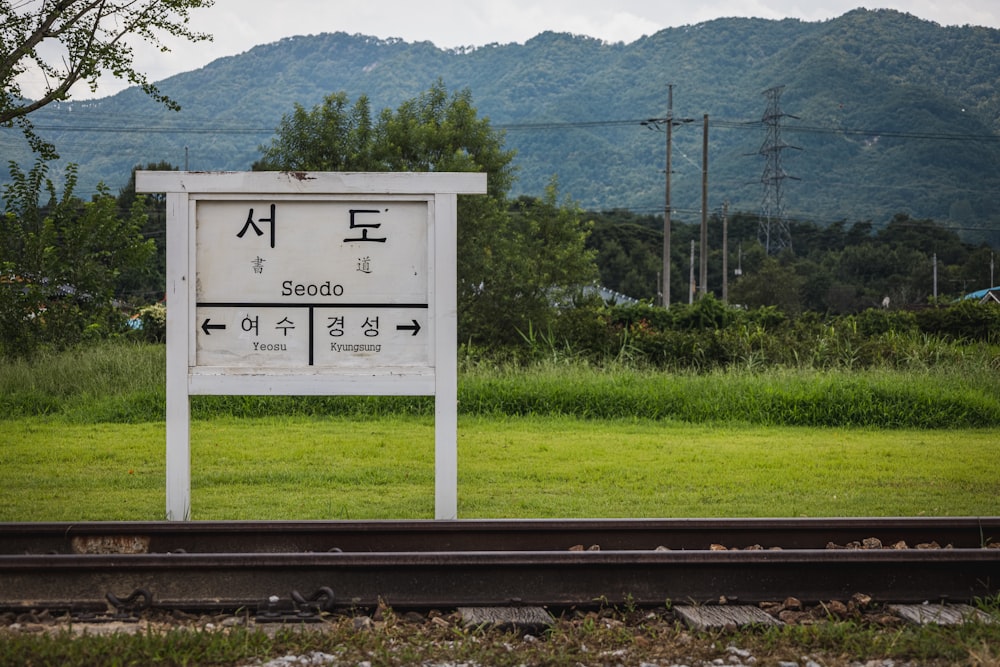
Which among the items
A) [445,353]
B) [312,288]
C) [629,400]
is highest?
[312,288]

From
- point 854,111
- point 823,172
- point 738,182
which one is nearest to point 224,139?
point 738,182

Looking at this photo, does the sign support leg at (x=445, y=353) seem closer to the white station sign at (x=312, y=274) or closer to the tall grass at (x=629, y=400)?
the white station sign at (x=312, y=274)

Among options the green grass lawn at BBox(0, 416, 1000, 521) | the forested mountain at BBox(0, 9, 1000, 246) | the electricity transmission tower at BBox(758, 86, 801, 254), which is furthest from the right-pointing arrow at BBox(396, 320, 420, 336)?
the forested mountain at BBox(0, 9, 1000, 246)

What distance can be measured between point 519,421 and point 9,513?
663 cm

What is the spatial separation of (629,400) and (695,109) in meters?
148

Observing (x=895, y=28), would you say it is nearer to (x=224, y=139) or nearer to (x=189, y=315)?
(x=224, y=139)

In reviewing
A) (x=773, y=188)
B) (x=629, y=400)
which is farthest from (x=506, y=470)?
(x=773, y=188)

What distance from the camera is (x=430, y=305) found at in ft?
20.6

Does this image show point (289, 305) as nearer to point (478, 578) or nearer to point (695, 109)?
point (478, 578)

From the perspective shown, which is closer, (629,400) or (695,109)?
(629,400)

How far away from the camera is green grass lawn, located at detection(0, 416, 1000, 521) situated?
7824 millimetres

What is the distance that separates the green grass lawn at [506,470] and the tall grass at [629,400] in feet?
1.69

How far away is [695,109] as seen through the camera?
6102 inches

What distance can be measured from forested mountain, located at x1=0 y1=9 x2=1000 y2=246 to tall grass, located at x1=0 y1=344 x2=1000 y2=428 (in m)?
74.7
